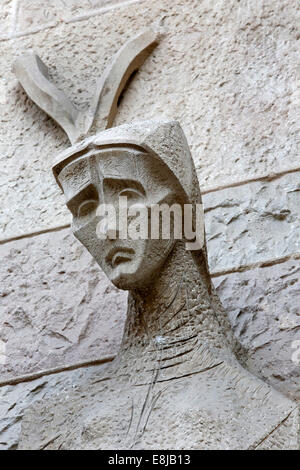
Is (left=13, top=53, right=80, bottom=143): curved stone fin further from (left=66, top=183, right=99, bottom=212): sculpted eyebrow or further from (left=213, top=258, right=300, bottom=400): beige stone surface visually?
(left=66, top=183, right=99, bottom=212): sculpted eyebrow

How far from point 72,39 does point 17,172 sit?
45cm

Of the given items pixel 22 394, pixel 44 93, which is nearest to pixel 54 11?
pixel 44 93

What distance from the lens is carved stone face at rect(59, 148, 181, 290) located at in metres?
2.26

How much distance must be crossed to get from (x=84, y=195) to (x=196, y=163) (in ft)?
2.41

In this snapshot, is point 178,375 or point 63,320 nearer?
point 178,375

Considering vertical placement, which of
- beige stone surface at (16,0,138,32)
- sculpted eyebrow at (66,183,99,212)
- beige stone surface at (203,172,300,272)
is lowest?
sculpted eyebrow at (66,183,99,212)

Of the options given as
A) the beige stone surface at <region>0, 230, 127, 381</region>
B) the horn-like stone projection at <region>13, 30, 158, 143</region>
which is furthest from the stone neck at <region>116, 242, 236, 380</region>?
the horn-like stone projection at <region>13, 30, 158, 143</region>

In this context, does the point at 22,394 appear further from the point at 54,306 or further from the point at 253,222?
the point at 253,222

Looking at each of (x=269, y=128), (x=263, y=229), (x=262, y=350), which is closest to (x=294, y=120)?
(x=269, y=128)

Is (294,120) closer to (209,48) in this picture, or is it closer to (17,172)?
(209,48)

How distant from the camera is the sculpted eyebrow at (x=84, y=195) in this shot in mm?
2291

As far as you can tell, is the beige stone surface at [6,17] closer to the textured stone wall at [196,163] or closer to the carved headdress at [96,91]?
the textured stone wall at [196,163]

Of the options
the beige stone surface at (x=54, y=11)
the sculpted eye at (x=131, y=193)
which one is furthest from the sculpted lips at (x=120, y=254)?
the beige stone surface at (x=54, y=11)

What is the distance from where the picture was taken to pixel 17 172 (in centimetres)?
313
